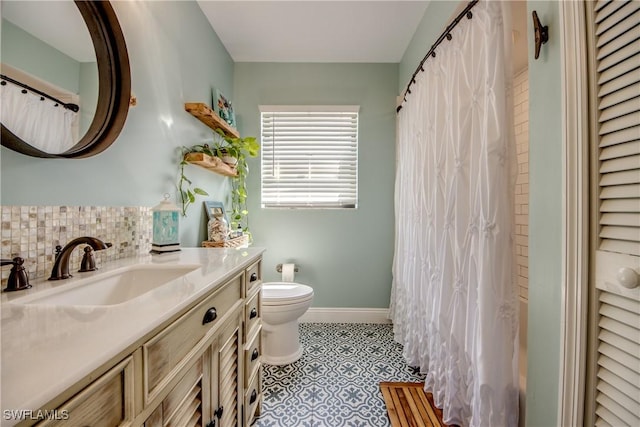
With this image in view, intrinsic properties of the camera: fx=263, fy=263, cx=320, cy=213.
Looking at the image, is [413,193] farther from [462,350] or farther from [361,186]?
[462,350]

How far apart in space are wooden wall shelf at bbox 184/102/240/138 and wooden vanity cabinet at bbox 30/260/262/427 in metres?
1.07

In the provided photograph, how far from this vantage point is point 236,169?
7.11 feet

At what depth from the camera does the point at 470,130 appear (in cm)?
120

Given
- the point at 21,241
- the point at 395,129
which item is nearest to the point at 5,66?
the point at 21,241

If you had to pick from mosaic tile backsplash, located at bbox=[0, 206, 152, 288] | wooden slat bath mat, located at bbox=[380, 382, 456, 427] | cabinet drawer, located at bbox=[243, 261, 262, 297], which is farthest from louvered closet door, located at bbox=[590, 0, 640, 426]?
mosaic tile backsplash, located at bbox=[0, 206, 152, 288]

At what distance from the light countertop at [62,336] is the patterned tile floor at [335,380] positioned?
1142mm

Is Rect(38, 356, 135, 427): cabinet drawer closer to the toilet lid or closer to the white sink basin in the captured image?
the white sink basin

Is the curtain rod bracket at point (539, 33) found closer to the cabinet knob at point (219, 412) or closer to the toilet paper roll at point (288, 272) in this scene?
the cabinet knob at point (219, 412)

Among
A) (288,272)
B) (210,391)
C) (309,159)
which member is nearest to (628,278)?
(210,391)

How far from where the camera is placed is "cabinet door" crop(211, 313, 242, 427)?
882 millimetres

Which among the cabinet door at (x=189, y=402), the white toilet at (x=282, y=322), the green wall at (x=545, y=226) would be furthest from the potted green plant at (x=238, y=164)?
the green wall at (x=545, y=226)

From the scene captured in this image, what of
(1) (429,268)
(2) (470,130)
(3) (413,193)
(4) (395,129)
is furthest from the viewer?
(4) (395,129)

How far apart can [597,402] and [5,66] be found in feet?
5.81

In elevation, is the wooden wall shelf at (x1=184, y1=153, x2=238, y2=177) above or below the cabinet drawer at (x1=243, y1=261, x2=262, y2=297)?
above
